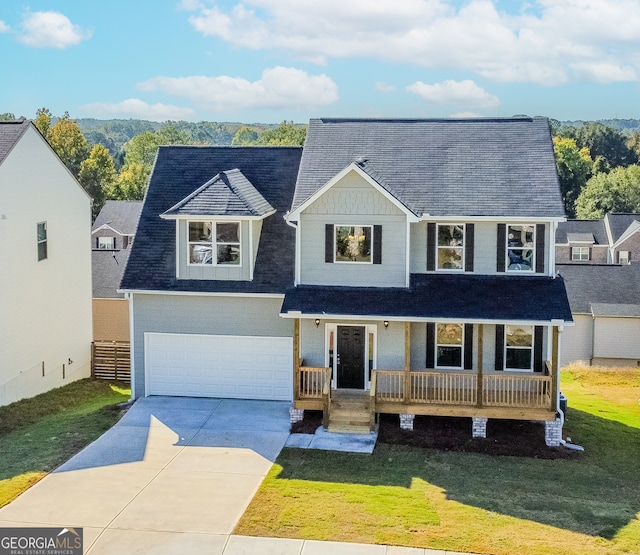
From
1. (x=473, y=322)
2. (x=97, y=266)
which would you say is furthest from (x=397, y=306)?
(x=97, y=266)

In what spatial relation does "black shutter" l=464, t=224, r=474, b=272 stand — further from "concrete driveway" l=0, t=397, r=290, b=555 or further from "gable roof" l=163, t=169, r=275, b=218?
"concrete driveway" l=0, t=397, r=290, b=555

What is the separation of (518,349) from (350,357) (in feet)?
14.9

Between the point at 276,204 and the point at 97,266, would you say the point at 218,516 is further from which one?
the point at 97,266

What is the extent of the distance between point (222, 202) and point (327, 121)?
5.14 m

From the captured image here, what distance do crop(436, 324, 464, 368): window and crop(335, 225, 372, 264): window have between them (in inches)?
109

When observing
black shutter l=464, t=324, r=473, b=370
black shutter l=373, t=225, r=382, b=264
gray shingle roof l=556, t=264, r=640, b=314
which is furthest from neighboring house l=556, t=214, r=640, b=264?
black shutter l=373, t=225, r=382, b=264

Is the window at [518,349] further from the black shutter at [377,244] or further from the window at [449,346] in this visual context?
the black shutter at [377,244]

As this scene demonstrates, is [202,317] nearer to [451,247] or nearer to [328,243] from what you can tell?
[328,243]

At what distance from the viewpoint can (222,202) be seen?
21.1 meters

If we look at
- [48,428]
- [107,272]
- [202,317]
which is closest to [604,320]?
[202,317]

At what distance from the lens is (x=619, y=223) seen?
5953 centimetres

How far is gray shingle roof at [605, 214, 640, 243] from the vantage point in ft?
193

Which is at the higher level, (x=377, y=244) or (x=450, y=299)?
(x=377, y=244)

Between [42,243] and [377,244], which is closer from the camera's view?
[377,244]
